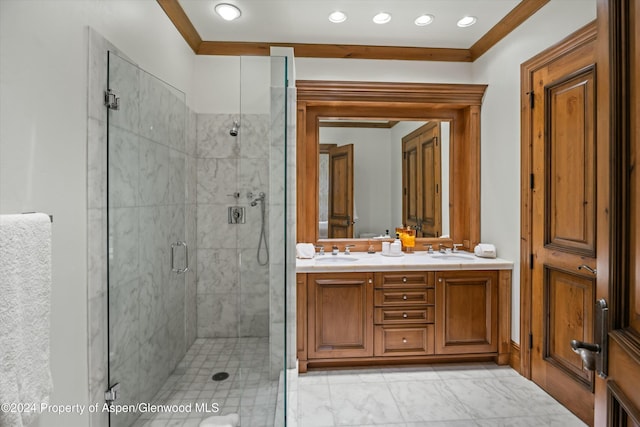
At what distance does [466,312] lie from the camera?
8.48 ft

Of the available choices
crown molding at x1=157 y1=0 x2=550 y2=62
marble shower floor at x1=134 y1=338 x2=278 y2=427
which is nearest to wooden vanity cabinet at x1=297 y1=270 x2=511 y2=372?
marble shower floor at x1=134 y1=338 x2=278 y2=427

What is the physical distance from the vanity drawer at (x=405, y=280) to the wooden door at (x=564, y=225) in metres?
0.73

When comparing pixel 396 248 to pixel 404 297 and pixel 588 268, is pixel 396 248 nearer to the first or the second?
pixel 404 297

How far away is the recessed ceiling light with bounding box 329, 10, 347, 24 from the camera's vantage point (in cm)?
250

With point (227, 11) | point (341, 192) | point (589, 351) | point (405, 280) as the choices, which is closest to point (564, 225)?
point (405, 280)

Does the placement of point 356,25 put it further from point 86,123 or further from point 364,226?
point 86,123

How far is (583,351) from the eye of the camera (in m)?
0.80

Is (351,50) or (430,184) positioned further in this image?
(430,184)

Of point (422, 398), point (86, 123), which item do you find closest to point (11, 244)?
point (86, 123)

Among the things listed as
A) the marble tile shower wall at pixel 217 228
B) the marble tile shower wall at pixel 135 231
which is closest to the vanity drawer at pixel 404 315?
the marble tile shower wall at pixel 217 228

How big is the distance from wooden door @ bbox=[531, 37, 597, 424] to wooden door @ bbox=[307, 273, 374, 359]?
3.92 ft

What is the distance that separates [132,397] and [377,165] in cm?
256

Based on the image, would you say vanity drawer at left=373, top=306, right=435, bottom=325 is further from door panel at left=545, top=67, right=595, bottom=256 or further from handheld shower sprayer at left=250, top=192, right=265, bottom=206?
handheld shower sprayer at left=250, top=192, right=265, bottom=206

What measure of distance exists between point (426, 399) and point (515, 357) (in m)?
0.90
